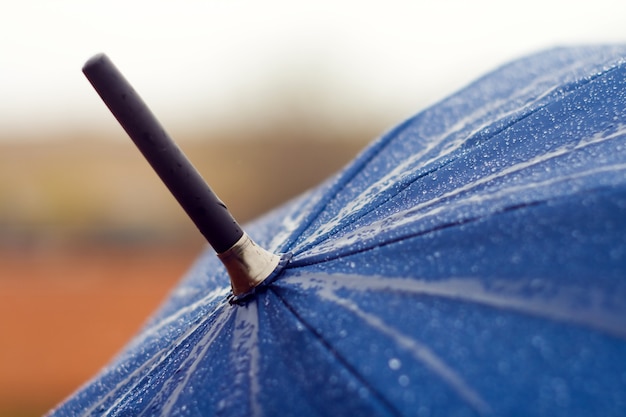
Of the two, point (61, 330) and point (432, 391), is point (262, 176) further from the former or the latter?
point (432, 391)

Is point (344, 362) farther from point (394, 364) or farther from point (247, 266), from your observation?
point (247, 266)

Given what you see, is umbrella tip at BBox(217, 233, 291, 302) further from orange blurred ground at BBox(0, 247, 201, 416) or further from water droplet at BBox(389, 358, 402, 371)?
orange blurred ground at BBox(0, 247, 201, 416)

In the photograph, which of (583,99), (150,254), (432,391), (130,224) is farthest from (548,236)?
(130,224)

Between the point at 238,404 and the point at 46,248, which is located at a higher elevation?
the point at 46,248

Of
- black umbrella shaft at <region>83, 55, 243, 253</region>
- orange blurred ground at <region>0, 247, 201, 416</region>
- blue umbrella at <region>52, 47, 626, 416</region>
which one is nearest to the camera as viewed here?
blue umbrella at <region>52, 47, 626, 416</region>

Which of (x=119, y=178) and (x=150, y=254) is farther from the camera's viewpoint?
(x=119, y=178)

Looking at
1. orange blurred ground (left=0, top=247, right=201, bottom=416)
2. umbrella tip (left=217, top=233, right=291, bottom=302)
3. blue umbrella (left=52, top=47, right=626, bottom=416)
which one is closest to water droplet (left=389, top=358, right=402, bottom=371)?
blue umbrella (left=52, top=47, right=626, bottom=416)

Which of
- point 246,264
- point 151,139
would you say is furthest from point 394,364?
point 151,139
